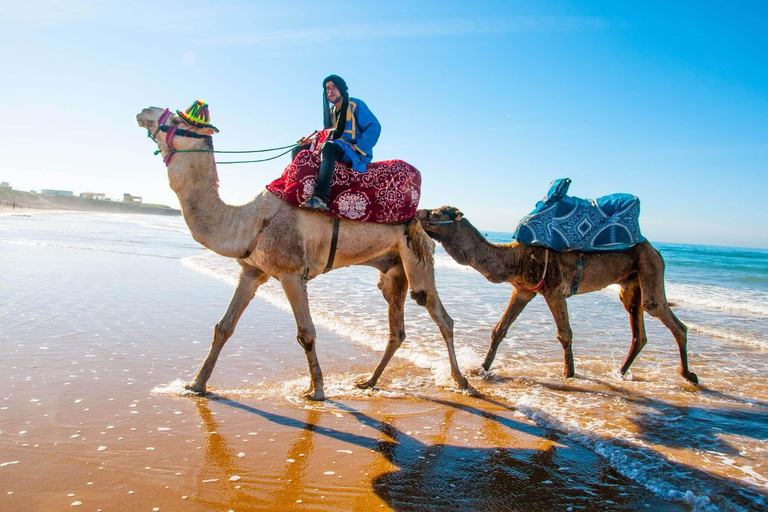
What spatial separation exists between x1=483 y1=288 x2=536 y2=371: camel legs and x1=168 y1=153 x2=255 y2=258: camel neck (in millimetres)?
3184

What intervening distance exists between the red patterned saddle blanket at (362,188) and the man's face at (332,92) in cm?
53

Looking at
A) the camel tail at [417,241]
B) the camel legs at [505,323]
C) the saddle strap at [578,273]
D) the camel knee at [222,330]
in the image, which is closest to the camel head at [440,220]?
the camel tail at [417,241]

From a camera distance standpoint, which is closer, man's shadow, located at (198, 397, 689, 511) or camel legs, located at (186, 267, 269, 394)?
man's shadow, located at (198, 397, 689, 511)

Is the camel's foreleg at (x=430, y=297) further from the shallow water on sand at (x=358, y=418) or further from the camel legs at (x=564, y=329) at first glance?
the camel legs at (x=564, y=329)

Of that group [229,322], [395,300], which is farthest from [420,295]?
[229,322]

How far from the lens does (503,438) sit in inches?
163

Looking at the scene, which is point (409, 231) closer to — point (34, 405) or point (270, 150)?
point (270, 150)

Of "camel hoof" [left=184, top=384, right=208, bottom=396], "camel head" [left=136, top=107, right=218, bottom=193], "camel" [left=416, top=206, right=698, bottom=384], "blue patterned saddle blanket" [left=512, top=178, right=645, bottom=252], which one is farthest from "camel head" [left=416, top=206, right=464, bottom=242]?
"camel hoof" [left=184, top=384, right=208, bottom=396]

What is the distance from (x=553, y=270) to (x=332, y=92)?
322cm

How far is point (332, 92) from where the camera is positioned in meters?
4.91

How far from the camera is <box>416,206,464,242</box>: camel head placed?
20.1 ft

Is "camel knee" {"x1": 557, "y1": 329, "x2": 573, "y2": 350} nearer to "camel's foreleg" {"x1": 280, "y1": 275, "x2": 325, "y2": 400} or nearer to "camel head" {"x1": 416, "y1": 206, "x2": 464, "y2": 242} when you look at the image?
"camel head" {"x1": 416, "y1": 206, "x2": 464, "y2": 242}

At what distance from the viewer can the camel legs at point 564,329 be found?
6.14 m

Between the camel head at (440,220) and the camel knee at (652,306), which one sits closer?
the camel head at (440,220)
